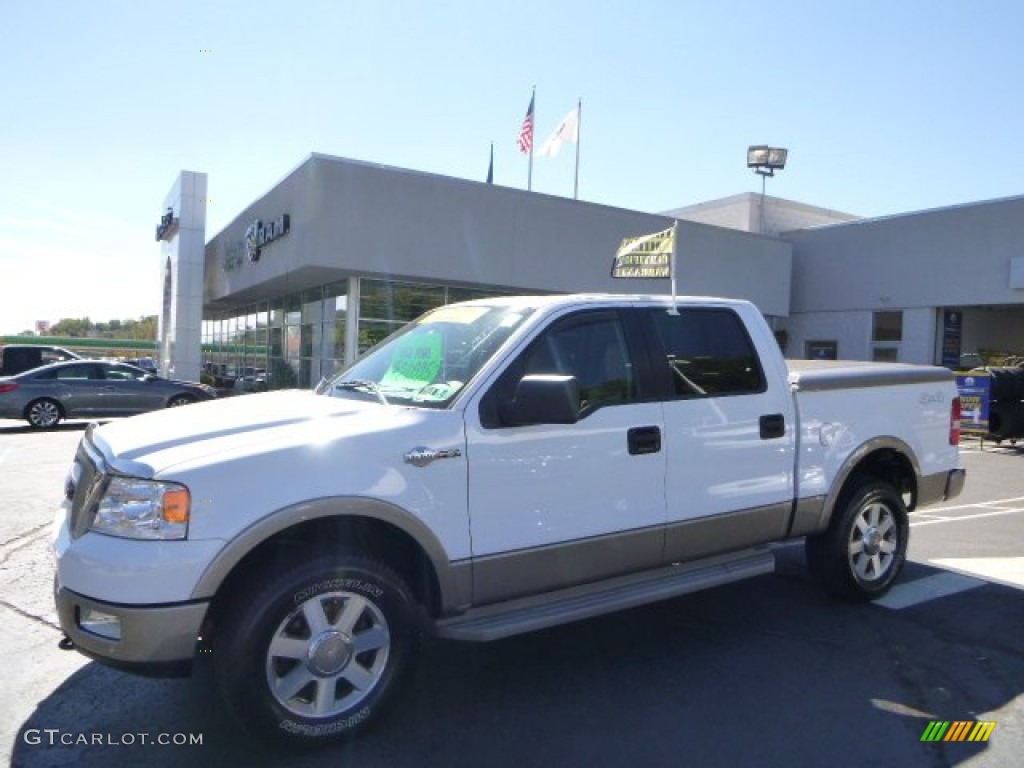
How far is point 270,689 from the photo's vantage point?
3.17 metres

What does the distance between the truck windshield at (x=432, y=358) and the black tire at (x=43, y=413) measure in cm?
1395

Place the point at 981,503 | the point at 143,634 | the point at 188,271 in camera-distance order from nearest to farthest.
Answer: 1. the point at 143,634
2. the point at 981,503
3. the point at 188,271

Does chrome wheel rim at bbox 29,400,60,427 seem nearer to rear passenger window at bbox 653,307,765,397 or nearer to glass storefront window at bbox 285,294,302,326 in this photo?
glass storefront window at bbox 285,294,302,326

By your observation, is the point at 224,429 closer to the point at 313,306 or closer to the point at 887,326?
the point at 313,306

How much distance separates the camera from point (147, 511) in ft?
10.1

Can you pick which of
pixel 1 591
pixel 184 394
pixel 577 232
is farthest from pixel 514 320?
pixel 577 232

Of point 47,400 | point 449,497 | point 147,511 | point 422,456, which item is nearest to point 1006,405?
point 449,497

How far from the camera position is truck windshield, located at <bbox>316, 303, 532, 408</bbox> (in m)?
3.90

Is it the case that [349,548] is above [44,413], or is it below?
above

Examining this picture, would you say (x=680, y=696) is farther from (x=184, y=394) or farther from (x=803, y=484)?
(x=184, y=394)

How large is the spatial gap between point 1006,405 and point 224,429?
16.5 metres

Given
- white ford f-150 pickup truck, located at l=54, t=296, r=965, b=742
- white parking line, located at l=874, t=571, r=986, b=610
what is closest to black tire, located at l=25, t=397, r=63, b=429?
white ford f-150 pickup truck, located at l=54, t=296, r=965, b=742

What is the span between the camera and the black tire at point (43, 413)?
16.0 metres

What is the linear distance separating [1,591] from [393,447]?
3665mm
